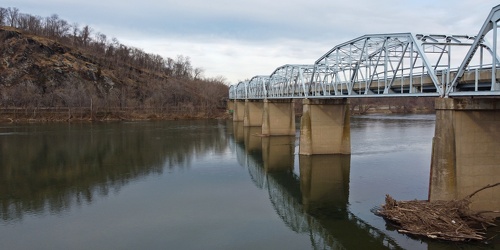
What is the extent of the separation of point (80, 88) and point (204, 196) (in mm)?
77069

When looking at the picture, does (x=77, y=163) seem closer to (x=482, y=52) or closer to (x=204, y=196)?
(x=204, y=196)

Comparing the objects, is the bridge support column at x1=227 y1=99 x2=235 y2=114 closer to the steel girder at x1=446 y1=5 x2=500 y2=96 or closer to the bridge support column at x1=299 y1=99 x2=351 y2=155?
the bridge support column at x1=299 y1=99 x2=351 y2=155

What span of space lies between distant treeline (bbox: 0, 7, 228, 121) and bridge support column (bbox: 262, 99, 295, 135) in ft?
144

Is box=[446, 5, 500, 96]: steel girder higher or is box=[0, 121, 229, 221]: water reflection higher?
box=[446, 5, 500, 96]: steel girder

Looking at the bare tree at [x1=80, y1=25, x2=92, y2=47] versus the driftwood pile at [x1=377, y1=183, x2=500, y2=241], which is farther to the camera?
the bare tree at [x1=80, y1=25, x2=92, y2=47]

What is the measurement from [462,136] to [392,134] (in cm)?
3587

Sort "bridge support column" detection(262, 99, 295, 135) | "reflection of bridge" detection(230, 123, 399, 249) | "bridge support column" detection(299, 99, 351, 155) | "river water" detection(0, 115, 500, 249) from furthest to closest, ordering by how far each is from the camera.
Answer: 1. "bridge support column" detection(262, 99, 295, 135)
2. "bridge support column" detection(299, 99, 351, 155)
3. "reflection of bridge" detection(230, 123, 399, 249)
4. "river water" detection(0, 115, 500, 249)

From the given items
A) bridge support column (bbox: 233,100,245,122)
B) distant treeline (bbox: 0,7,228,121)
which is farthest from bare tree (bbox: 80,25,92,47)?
bridge support column (bbox: 233,100,245,122)

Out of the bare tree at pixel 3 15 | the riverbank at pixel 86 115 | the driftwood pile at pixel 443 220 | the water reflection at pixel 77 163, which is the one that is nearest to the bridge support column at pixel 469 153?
the driftwood pile at pixel 443 220

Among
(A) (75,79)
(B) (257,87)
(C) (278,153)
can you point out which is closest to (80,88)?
(A) (75,79)

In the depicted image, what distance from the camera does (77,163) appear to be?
107 feet

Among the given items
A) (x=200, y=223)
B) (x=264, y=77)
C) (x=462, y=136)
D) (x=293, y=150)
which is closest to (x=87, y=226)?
(x=200, y=223)

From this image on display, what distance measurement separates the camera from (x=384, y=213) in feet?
57.5

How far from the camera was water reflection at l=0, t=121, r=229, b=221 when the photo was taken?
70.8ft
